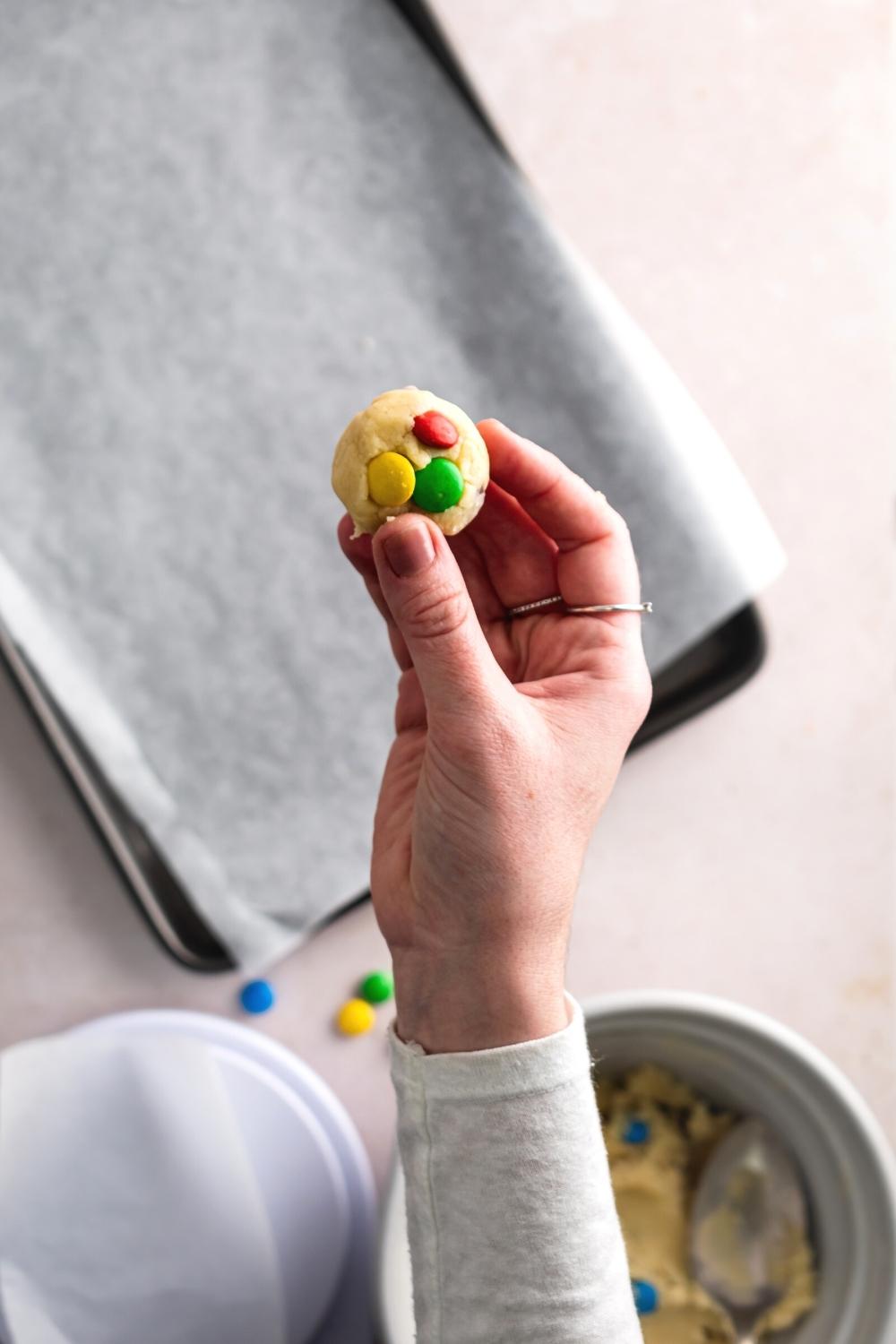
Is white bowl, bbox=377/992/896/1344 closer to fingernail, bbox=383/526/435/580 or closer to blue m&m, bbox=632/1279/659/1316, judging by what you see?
blue m&m, bbox=632/1279/659/1316

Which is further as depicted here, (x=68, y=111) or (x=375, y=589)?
(x=68, y=111)

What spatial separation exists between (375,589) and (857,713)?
17.7 inches

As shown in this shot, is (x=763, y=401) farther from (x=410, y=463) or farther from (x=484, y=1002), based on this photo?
(x=484, y=1002)

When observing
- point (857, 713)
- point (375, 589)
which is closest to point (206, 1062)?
point (375, 589)

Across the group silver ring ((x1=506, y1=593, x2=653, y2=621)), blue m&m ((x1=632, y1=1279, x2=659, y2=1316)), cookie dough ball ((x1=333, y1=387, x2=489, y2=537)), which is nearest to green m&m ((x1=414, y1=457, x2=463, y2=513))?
cookie dough ball ((x1=333, y1=387, x2=489, y2=537))

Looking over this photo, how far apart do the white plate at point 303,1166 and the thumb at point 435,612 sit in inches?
16.2

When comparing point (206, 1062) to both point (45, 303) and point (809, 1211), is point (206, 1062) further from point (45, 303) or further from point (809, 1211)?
point (45, 303)

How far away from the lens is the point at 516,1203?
467 mm

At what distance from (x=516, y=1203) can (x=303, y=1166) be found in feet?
1.07

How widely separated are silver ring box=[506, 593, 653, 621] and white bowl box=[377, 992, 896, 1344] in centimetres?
25

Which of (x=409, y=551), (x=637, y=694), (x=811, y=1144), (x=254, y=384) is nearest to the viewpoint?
(x=409, y=551)

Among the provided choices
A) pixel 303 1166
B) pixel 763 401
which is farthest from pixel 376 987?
pixel 763 401

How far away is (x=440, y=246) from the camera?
83 cm

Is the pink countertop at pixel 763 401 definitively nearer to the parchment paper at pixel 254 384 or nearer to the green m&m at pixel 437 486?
the parchment paper at pixel 254 384
